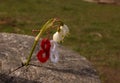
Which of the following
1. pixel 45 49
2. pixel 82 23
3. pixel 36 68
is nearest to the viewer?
pixel 45 49

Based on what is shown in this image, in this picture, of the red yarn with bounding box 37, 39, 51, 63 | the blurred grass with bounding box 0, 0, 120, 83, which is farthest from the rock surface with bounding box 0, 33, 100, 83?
the blurred grass with bounding box 0, 0, 120, 83

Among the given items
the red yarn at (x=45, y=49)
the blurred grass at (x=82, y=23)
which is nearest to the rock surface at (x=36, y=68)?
the red yarn at (x=45, y=49)

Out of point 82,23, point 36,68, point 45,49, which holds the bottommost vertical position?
point 36,68

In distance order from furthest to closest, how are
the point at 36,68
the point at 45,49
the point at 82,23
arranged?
the point at 82,23 < the point at 36,68 < the point at 45,49

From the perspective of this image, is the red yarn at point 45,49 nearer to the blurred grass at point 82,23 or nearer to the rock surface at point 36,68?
the rock surface at point 36,68

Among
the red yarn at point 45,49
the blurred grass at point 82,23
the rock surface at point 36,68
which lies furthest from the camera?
the blurred grass at point 82,23

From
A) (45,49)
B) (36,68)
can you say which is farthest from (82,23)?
(45,49)

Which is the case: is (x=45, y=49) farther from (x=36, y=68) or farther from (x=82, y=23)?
(x=82, y=23)
